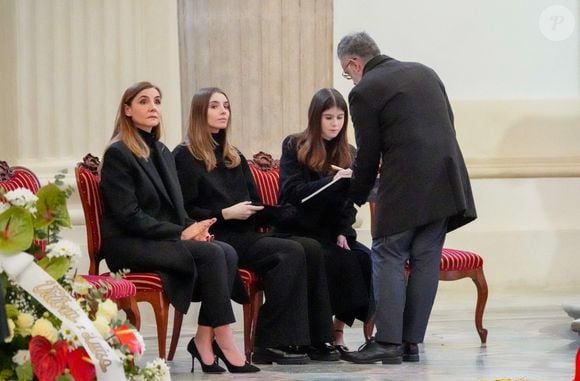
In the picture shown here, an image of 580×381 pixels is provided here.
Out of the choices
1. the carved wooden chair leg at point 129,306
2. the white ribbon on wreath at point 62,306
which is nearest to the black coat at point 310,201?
the carved wooden chair leg at point 129,306

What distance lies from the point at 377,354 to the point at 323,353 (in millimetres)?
395

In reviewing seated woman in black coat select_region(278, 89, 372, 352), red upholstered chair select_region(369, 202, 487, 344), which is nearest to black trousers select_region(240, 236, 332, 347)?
seated woman in black coat select_region(278, 89, 372, 352)

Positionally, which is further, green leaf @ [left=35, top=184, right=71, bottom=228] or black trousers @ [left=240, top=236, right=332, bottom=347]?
black trousers @ [left=240, top=236, right=332, bottom=347]

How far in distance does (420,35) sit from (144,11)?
86.4 inches

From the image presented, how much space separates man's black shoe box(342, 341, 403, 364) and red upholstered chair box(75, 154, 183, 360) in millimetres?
947

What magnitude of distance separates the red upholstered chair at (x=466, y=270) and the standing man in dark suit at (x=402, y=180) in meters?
0.65

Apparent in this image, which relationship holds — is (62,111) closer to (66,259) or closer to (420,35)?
(420,35)

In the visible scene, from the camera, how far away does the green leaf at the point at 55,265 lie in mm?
3293

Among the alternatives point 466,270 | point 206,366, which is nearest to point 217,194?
point 206,366

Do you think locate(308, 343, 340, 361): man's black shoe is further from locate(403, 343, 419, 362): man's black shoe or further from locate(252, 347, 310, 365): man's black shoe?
locate(403, 343, 419, 362): man's black shoe

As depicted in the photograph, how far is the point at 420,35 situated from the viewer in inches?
354

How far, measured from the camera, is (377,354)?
6.04 m

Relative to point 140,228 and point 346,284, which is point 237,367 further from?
point 346,284

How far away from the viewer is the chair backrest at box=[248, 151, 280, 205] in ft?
22.9
